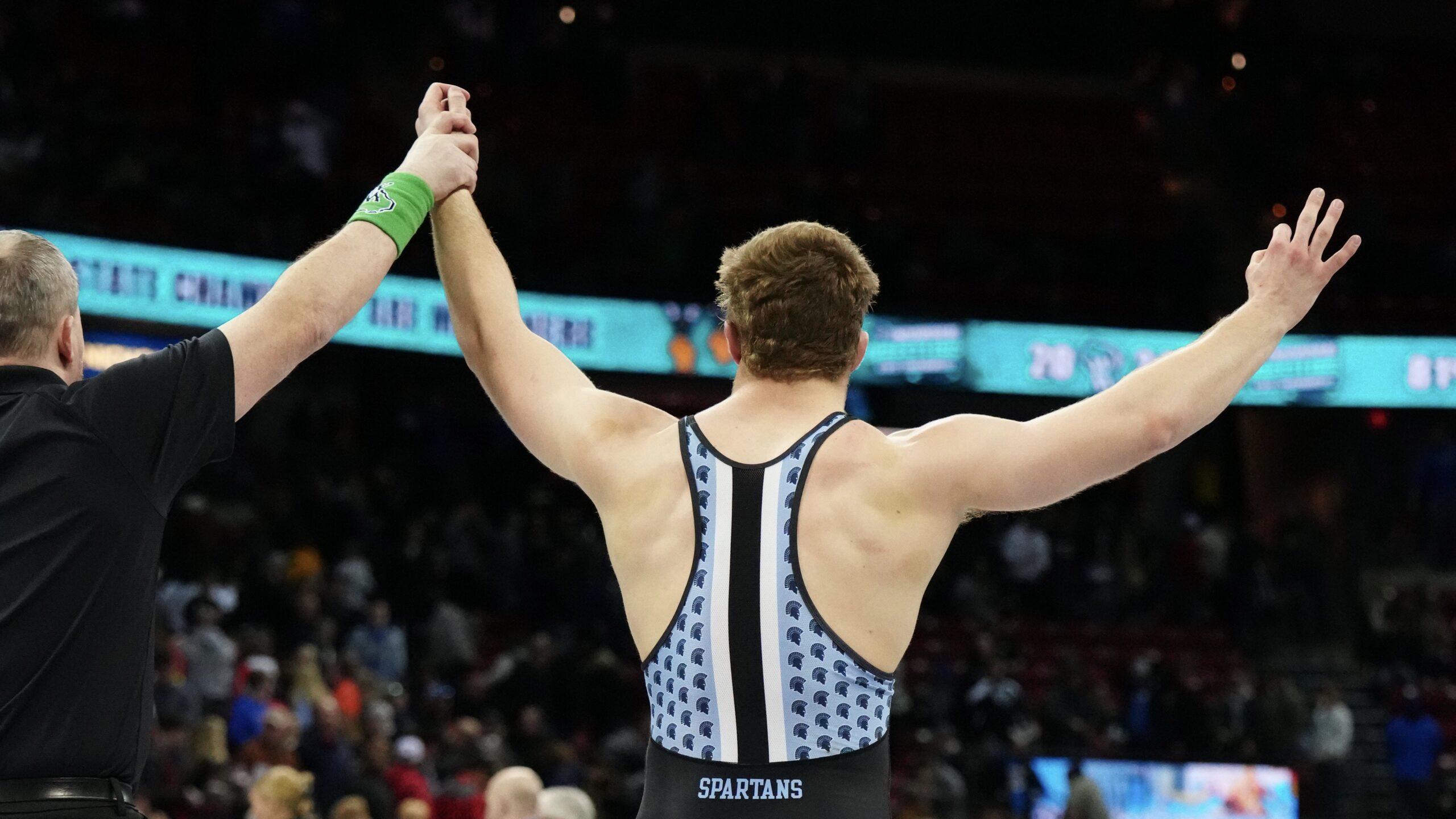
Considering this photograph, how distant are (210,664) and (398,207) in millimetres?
10123

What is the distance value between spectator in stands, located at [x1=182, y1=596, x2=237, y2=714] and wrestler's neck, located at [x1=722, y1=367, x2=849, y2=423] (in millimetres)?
10248

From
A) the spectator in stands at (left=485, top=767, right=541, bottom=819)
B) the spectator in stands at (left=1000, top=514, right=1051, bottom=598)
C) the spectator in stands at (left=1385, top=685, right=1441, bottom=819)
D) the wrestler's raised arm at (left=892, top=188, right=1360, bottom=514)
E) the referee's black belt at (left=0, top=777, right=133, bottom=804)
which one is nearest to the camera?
the referee's black belt at (left=0, top=777, right=133, bottom=804)

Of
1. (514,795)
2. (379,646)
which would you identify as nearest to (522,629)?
(379,646)

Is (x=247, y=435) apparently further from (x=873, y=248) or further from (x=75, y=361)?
(x=75, y=361)

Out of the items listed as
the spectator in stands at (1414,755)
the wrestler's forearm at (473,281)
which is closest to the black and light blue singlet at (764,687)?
the wrestler's forearm at (473,281)

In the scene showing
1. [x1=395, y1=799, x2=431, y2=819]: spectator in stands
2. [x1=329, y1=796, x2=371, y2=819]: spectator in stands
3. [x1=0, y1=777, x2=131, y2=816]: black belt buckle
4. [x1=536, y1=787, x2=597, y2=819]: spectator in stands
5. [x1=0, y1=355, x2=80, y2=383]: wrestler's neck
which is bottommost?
[x1=395, y1=799, x2=431, y2=819]: spectator in stands

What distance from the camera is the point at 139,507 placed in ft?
9.00

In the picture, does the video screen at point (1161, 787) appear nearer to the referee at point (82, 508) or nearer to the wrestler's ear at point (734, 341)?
the wrestler's ear at point (734, 341)

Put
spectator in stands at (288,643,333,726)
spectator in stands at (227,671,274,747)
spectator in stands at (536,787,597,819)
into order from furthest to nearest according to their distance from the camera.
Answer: spectator in stands at (288,643,333,726)
spectator in stands at (227,671,274,747)
spectator in stands at (536,787,597,819)

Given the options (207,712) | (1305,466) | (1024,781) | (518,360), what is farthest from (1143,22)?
(518,360)

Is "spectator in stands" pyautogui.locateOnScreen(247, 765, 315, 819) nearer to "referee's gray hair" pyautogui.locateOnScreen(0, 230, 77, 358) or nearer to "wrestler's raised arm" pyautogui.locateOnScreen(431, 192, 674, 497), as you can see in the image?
"wrestler's raised arm" pyautogui.locateOnScreen(431, 192, 674, 497)

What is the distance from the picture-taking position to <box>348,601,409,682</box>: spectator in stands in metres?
14.3

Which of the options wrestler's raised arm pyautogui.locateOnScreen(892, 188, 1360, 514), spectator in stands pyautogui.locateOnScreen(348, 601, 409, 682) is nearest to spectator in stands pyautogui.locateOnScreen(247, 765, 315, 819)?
wrestler's raised arm pyautogui.locateOnScreen(892, 188, 1360, 514)

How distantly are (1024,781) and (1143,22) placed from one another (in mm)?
14690
